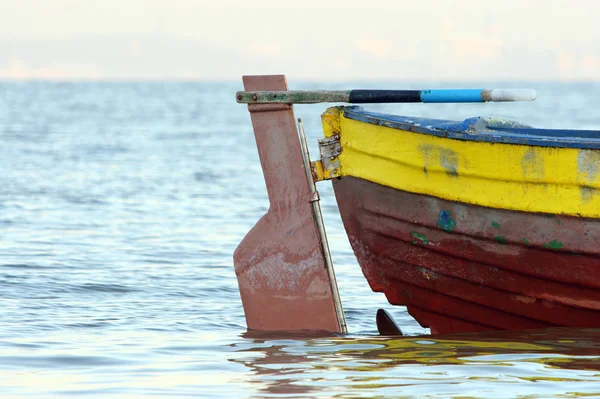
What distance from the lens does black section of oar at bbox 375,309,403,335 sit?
6.26 meters

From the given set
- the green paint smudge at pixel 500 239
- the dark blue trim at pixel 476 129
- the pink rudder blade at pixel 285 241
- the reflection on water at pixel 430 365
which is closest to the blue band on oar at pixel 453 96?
the dark blue trim at pixel 476 129

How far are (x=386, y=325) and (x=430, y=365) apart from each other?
3.87 ft

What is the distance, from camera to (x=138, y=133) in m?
39.5

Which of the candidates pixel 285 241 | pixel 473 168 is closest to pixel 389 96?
pixel 473 168

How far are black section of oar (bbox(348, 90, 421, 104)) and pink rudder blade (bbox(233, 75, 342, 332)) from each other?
0.41m

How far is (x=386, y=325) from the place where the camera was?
248 inches

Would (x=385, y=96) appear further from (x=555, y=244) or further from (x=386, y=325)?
(x=386, y=325)

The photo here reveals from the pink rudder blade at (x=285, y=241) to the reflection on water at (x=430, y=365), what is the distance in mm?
180

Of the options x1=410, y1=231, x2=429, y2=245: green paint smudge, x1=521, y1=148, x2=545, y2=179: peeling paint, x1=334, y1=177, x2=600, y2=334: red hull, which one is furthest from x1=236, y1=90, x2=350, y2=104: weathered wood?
x1=521, y1=148, x2=545, y2=179: peeling paint

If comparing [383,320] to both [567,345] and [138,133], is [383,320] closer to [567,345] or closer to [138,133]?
[567,345]

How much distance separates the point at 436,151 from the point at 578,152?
757 millimetres

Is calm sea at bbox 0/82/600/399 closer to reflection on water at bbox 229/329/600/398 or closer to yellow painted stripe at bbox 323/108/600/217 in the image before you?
reflection on water at bbox 229/329/600/398

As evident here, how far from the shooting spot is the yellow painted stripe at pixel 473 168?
507cm

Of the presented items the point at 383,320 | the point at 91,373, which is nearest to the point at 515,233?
the point at 383,320
